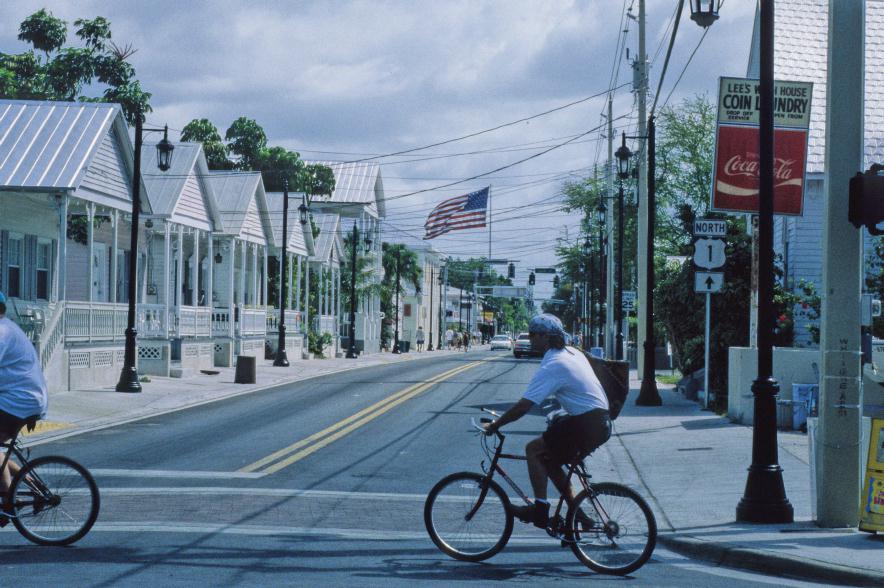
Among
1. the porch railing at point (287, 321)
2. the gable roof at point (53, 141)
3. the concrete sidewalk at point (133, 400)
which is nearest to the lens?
the concrete sidewalk at point (133, 400)

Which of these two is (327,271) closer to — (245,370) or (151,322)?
(151,322)

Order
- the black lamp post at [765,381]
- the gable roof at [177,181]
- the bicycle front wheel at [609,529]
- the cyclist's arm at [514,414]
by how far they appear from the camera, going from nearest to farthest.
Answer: the cyclist's arm at [514,414] < the bicycle front wheel at [609,529] < the black lamp post at [765,381] < the gable roof at [177,181]

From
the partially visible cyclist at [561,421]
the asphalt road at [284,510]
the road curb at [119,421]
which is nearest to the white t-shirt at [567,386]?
the partially visible cyclist at [561,421]

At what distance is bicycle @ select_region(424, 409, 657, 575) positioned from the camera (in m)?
8.28

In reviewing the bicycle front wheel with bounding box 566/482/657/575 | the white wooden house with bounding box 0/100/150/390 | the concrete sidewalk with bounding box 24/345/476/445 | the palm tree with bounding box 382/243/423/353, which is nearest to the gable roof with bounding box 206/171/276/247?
the concrete sidewalk with bounding box 24/345/476/445

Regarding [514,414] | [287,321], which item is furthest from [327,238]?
[514,414]

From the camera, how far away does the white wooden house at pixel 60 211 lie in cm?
2525

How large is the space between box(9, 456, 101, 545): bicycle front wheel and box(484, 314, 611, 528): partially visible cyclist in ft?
10.8

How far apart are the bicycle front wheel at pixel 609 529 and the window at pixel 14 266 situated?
77.1 feet

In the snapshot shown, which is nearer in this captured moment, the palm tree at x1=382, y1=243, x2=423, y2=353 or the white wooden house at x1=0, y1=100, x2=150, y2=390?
the white wooden house at x1=0, y1=100, x2=150, y2=390

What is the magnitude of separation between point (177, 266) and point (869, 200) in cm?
2932

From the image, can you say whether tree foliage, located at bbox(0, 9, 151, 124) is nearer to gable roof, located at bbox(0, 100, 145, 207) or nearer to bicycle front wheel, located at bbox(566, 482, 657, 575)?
gable roof, located at bbox(0, 100, 145, 207)

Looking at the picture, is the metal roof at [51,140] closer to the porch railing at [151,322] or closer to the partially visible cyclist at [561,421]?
the porch railing at [151,322]

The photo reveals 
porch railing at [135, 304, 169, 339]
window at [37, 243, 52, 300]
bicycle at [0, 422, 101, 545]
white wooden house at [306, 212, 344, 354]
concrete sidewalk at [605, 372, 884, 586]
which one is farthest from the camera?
white wooden house at [306, 212, 344, 354]
